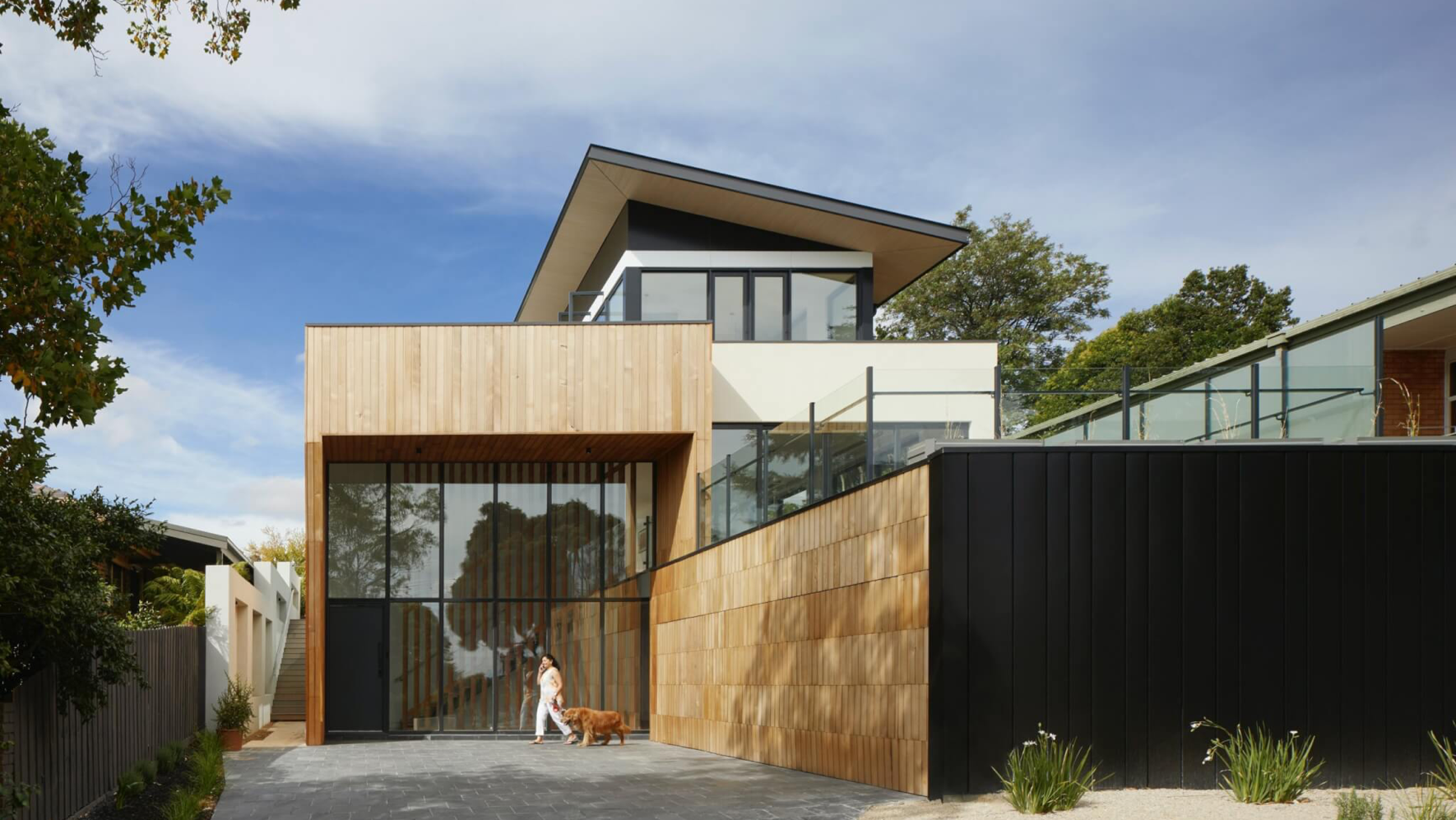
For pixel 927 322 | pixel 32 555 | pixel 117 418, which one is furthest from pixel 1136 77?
pixel 117 418

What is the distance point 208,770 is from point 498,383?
7340mm

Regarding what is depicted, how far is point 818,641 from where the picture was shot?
13.3 metres

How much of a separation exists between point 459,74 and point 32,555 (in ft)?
43.3

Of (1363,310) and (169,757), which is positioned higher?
Answer: (1363,310)

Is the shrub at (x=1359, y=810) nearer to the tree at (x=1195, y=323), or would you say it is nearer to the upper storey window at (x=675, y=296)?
the upper storey window at (x=675, y=296)

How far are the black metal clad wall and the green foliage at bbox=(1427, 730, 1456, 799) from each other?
0.29 ft

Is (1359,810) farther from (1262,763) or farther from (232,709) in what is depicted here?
(232,709)

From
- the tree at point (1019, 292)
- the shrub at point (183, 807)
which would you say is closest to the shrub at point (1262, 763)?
the shrub at point (183, 807)

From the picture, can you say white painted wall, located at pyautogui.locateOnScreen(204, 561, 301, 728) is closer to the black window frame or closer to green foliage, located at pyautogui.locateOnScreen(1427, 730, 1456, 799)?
the black window frame

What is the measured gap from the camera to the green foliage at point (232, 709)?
18141 millimetres

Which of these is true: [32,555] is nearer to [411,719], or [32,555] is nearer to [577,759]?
[577,759]

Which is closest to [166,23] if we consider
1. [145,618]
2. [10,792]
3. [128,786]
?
[10,792]

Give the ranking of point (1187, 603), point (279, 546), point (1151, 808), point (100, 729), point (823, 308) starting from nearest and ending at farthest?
point (1151, 808) → point (1187, 603) → point (100, 729) → point (823, 308) → point (279, 546)

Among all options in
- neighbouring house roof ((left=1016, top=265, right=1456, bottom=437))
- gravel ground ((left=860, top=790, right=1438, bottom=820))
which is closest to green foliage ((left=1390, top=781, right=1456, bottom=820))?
gravel ground ((left=860, top=790, right=1438, bottom=820))
